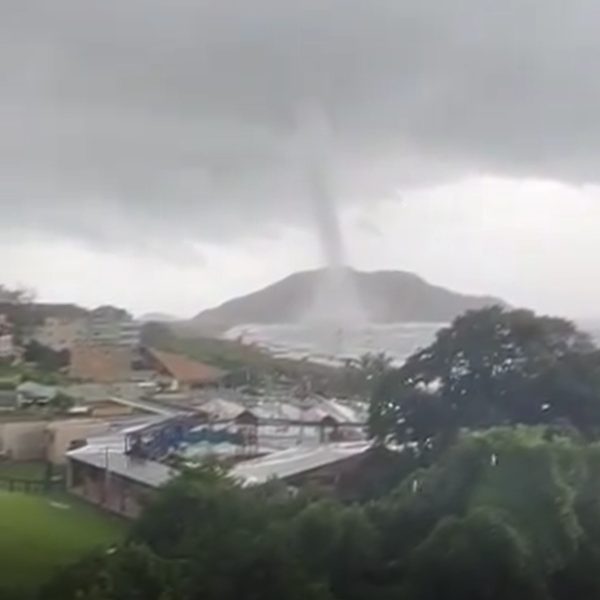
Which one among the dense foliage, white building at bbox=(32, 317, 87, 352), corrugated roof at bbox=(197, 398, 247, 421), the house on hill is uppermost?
white building at bbox=(32, 317, 87, 352)

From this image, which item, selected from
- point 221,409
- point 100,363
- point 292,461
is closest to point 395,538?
point 292,461

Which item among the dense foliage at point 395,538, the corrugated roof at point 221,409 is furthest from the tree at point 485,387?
the corrugated roof at point 221,409

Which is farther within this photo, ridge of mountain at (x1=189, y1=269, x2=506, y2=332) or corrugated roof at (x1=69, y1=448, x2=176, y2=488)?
ridge of mountain at (x1=189, y1=269, x2=506, y2=332)

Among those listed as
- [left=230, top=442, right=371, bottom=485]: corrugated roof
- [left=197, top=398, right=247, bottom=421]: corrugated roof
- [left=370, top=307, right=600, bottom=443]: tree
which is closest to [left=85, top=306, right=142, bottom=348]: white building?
[left=197, top=398, right=247, bottom=421]: corrugated roof

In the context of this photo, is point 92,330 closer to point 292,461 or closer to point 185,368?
point 185,368

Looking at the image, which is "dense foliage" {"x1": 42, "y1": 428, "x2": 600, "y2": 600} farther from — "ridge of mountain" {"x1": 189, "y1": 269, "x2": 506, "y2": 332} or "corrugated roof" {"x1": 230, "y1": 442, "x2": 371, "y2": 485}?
"ridge of mountain" {"x1": 189, "y1": 269, "x2": 506, "y2": 332}

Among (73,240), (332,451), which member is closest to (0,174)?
(73,240)

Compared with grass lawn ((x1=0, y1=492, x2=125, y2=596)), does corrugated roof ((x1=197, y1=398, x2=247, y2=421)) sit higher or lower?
higher
